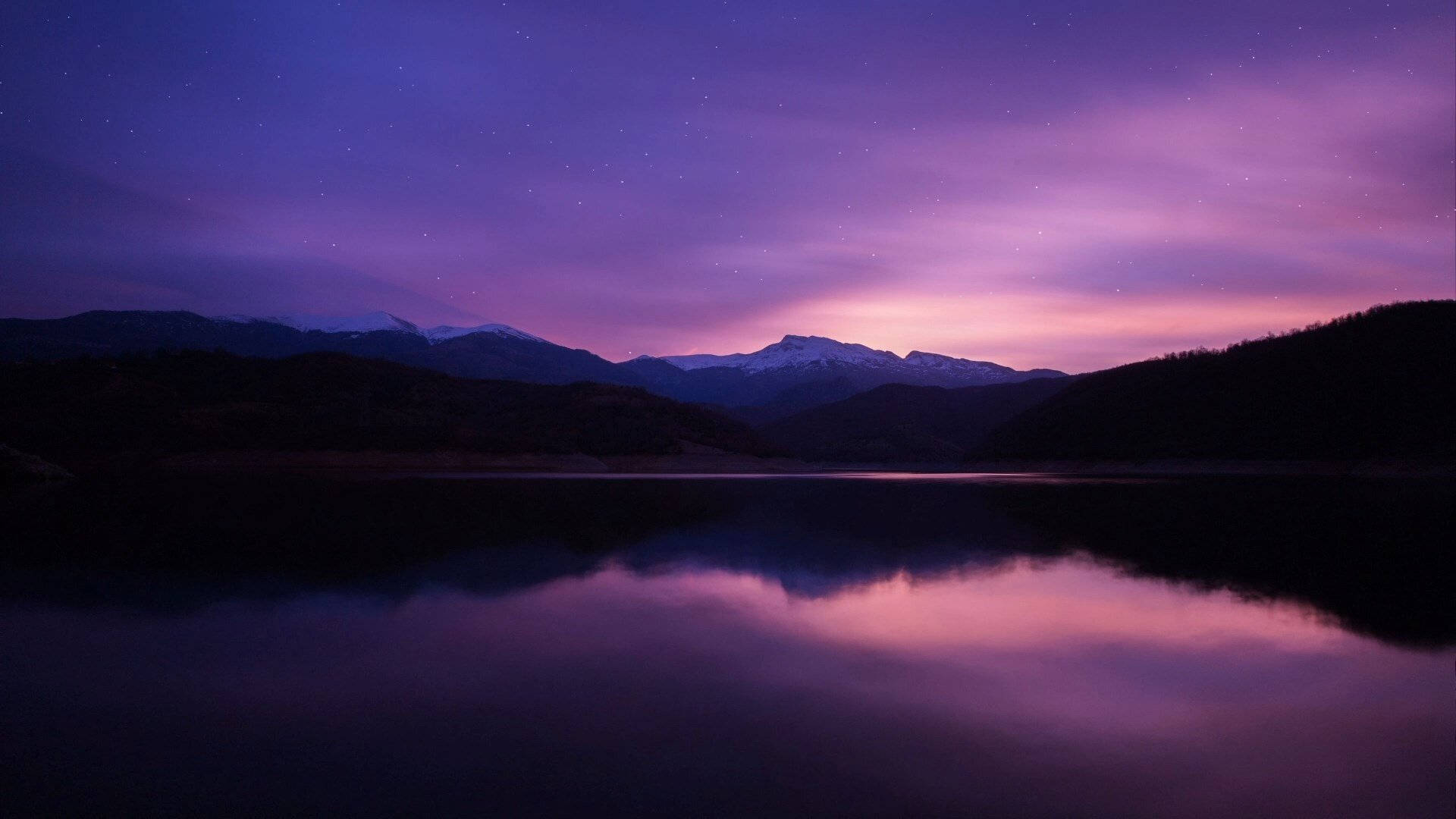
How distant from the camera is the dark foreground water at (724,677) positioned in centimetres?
494

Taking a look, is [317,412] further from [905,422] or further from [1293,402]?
[905,422]

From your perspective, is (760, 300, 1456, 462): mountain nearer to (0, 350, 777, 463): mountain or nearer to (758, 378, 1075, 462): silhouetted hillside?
(758, 378, 1075, 462): silhouetted hillside

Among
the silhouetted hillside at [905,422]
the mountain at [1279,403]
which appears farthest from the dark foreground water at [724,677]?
the silhouetted hillside at [905,422]

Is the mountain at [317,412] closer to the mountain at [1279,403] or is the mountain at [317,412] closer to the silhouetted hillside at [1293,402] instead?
the mountain at [1279,403]

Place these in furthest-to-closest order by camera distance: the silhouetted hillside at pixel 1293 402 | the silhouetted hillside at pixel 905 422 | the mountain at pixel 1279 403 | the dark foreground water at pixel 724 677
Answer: the silhouetted hillside at pixel 905 422
the mountain at pixel 1279 403
the silhouetted hillside at pixel 1293 402
the dark foreground water at pixel 724 677

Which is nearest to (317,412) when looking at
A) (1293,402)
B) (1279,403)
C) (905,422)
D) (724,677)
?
(724,677)

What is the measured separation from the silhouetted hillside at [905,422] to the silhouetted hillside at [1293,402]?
138 ft

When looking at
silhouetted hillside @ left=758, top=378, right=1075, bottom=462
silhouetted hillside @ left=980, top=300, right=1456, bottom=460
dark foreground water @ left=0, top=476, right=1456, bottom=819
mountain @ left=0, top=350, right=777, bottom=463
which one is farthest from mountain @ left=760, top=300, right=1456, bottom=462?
dark foreground water @ left=0, top=476, right=1456, bottom=819

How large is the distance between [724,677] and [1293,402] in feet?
236

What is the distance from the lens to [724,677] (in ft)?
24.2

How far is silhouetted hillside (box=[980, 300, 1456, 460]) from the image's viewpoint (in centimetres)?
5500

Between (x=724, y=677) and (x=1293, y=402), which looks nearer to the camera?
(x=724, y=677)

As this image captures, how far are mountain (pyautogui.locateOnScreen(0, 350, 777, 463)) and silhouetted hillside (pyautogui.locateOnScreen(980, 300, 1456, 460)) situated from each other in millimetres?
32669

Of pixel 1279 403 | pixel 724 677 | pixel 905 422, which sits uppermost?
pixel 1279 403
